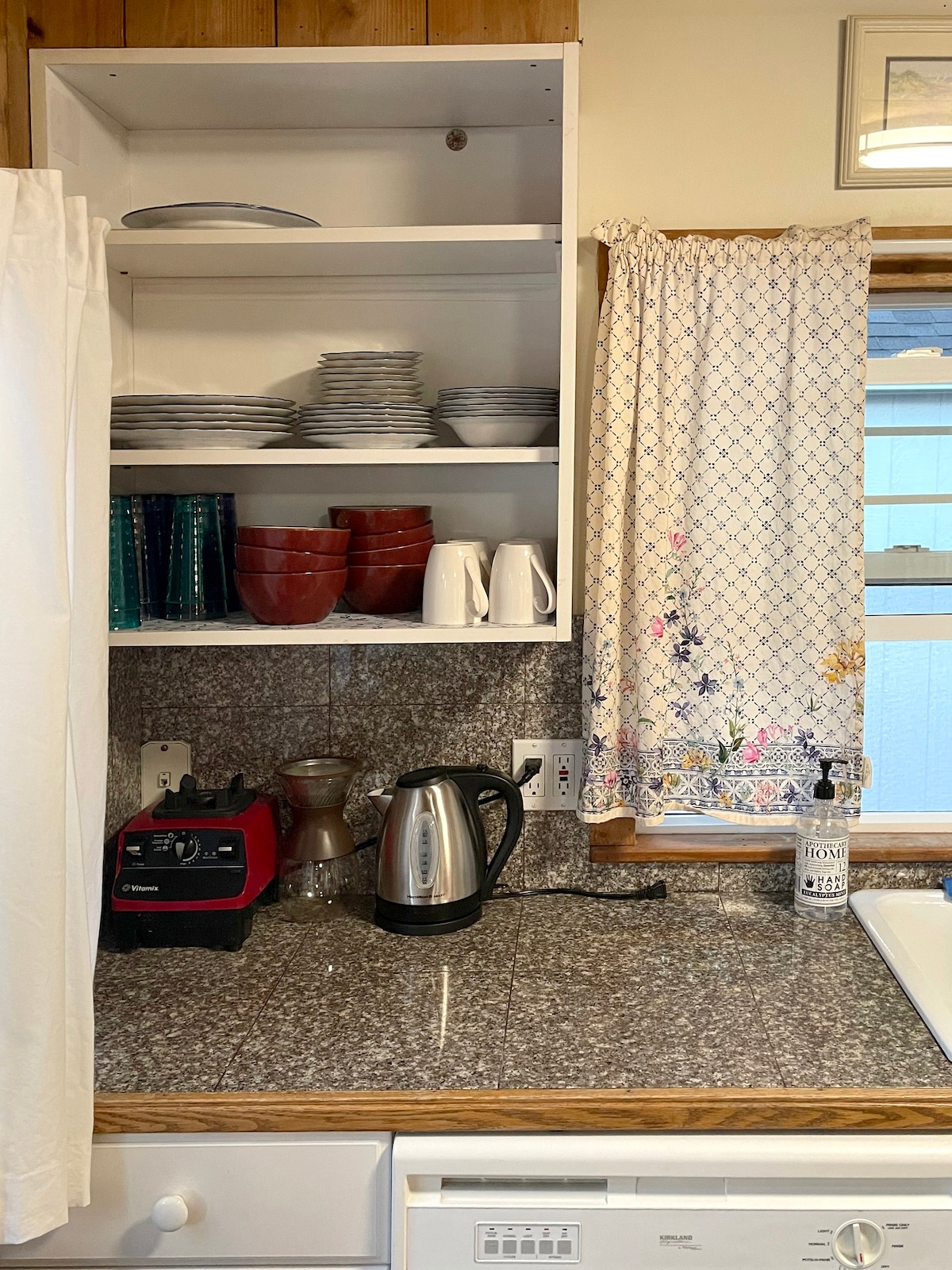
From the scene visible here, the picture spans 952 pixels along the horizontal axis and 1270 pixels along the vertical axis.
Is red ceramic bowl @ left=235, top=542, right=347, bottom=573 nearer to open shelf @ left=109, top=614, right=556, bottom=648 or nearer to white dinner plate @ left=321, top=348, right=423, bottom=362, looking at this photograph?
open shelf @ left=109, top=614, right=556, bottom=648

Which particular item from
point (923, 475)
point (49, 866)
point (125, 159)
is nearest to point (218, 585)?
point (49, 866)

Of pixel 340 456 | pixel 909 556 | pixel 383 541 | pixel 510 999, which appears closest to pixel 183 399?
pixel 340 456

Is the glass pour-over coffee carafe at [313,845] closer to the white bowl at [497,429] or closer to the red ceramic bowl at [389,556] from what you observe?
the red ceramic bowl at [389,556]

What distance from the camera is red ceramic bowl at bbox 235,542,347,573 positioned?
1556 millimetres

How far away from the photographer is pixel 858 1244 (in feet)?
4.15

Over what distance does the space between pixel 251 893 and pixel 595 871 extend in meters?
0.58

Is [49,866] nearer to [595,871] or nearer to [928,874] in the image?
[595,871]

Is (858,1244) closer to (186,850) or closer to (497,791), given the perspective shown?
(497,791)

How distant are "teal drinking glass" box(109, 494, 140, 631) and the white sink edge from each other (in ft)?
3.90

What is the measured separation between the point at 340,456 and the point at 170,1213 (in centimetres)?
97

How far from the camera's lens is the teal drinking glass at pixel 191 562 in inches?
65.3

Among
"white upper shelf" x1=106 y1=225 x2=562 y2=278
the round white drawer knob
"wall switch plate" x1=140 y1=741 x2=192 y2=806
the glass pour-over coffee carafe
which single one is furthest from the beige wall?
the round white drawer knob


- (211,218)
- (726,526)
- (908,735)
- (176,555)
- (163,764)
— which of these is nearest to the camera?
(211,218)

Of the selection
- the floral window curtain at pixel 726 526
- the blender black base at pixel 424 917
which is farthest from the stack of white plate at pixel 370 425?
the blender black base at pixel 424 917
